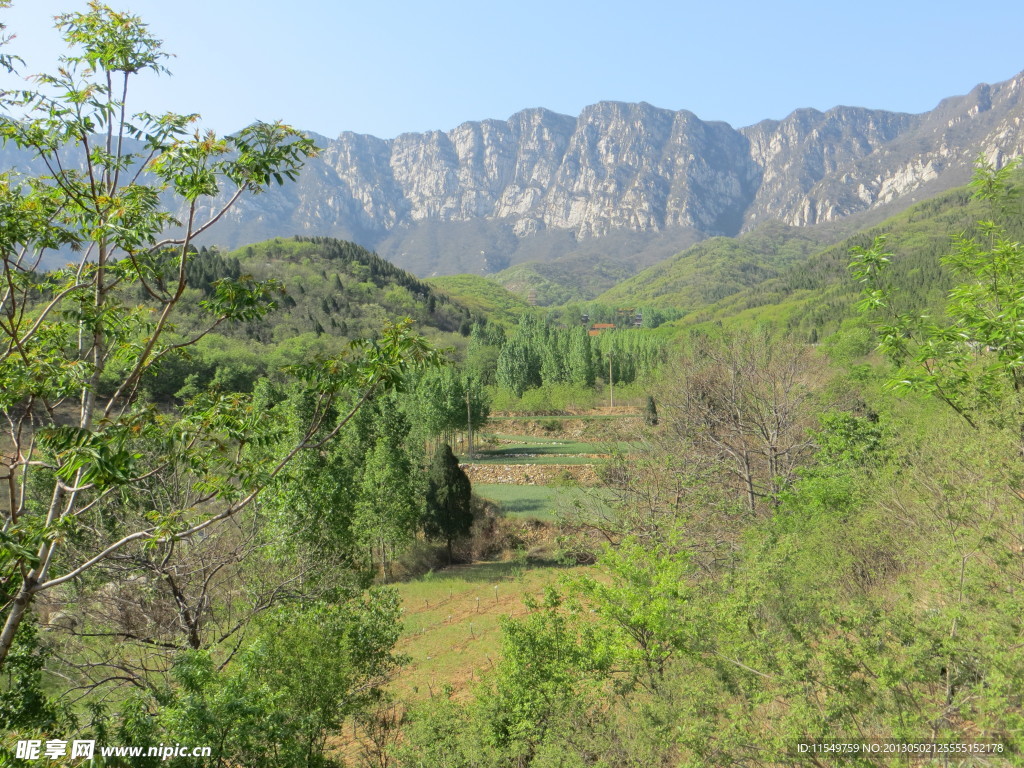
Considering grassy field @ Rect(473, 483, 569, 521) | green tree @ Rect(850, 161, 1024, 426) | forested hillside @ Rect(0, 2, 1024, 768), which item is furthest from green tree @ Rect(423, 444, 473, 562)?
green tree @ Rect(850, 161, 1024, 426)

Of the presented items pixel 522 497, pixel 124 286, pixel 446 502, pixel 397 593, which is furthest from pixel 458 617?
pixel 124 286

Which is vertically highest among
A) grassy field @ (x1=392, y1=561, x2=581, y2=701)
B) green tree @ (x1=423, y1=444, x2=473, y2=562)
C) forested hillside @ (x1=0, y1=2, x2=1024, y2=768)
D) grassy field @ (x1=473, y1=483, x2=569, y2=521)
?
forested hillside @ (x1=0, y1=2, x2=1024, y2=768)

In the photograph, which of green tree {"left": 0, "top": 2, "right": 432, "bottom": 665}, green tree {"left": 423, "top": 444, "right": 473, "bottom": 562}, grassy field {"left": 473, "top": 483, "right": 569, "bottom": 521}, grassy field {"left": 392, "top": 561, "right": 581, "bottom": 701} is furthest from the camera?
grassy field {"left": 473, "top": 483, "right": 569, "bottom": 521}

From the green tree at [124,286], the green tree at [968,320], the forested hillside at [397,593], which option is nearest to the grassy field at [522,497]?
the forested hillside at [397,593]

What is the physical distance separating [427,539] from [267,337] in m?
83.1

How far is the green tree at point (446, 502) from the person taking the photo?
108ft

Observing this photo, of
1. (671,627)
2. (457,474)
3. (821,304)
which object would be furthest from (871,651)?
(821,304)

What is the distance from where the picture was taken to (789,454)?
64.8 ft

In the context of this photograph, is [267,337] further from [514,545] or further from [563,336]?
[514,545]

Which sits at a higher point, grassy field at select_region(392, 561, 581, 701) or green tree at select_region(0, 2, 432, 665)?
green tree at select_region(0, 2, 432, 665)

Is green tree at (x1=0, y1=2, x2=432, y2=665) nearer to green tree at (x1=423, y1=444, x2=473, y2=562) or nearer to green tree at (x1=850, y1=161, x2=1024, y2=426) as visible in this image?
green tree at (x1=850, y1=161, x2=1024, y2=426)

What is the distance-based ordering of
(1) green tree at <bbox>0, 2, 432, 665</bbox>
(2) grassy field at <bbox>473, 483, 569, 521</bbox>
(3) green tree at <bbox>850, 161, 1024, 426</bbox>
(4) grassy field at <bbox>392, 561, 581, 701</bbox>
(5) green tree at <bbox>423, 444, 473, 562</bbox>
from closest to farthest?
(1) green tree at <bbox>0, 2, 432, 665</bbox>
(3) green tree at <bbox>850, 161, 1024, 426</bbox>
(4) grassy field at <bbox>392, 561, 581, 701</bbox>
(5) green tree at <bbox>423, 444, 473, 562</bbox>
(2) grassy field at <bbox>473, 483, 569, 521</bbox>

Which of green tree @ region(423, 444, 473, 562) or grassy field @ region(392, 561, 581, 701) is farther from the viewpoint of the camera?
green tree @ region(423, 444, 473, 562)

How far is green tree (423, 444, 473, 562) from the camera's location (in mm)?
33041
